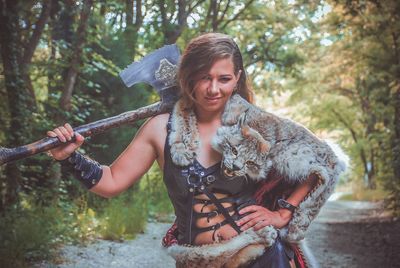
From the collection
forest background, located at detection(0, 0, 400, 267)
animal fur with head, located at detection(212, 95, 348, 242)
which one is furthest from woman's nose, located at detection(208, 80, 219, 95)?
forest background, located at detection(0, 0, 400, 267)

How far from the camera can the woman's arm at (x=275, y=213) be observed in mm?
2176

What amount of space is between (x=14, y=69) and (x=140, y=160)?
137 inches

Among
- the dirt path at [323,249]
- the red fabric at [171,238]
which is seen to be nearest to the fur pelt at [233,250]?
the red fabric at [171,238]

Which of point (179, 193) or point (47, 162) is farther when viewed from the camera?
point (47, 162)

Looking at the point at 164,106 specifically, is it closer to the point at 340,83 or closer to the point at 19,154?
the point at 19,154

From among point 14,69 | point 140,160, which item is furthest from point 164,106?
point 14,69

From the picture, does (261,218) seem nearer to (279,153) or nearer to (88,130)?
(279,153)

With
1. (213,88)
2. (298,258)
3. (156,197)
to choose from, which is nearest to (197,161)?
(213,88)

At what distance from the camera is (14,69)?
16.9 ft

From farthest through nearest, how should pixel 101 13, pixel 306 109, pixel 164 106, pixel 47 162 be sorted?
pixel 306 109 < pixel 101 13 < pixel 47 162 < pixel 164 106

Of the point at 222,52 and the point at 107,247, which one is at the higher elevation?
the point at 222,52

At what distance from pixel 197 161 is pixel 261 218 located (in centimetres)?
41

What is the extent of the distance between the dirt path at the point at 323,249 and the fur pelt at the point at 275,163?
10.8ft

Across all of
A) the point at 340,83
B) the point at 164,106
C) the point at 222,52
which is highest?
the point at 222,52
